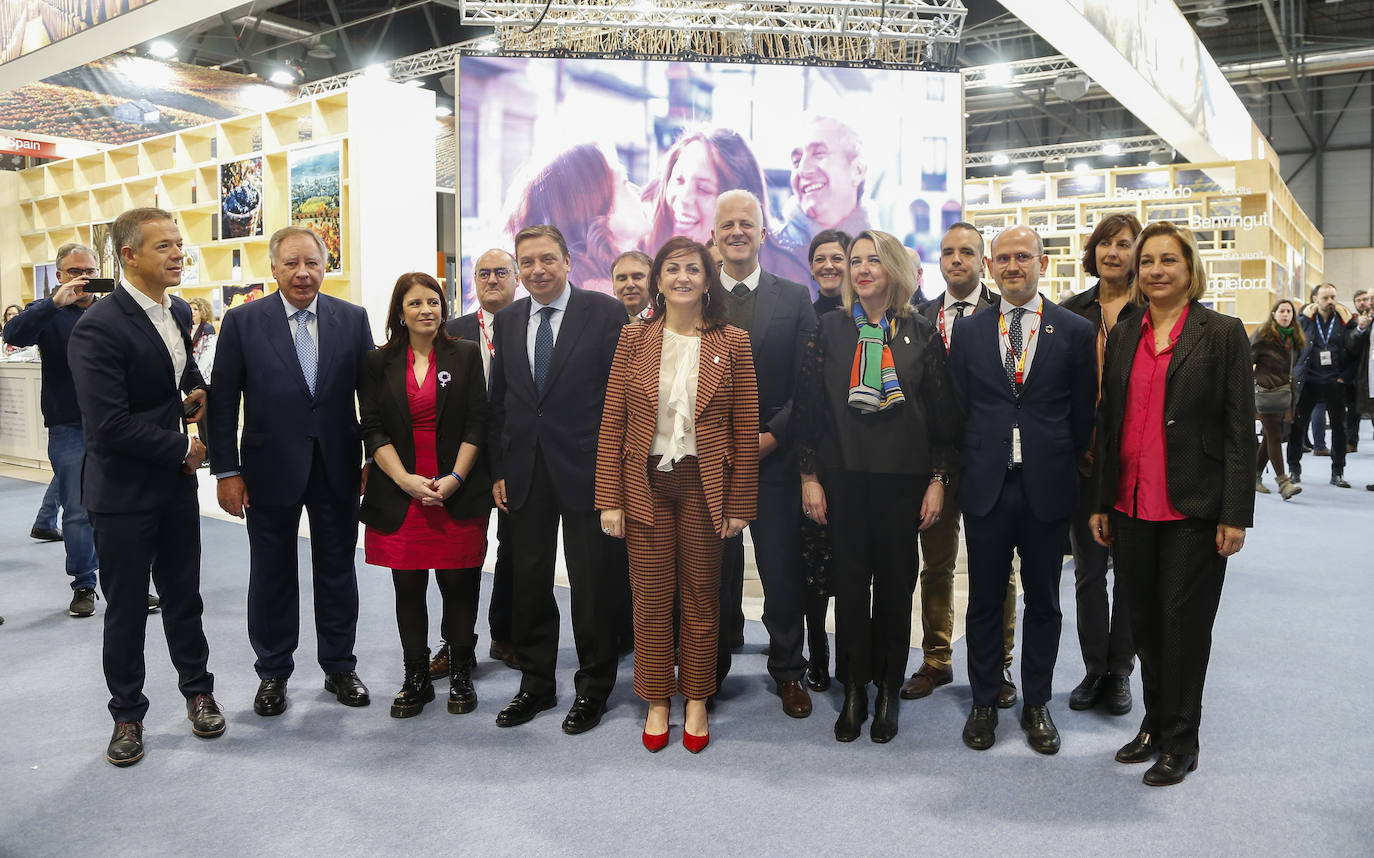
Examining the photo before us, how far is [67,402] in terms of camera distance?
479cm

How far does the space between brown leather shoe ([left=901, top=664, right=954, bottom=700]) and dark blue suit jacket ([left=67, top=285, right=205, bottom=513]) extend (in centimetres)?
244

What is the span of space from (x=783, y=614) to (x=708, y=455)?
68 centimetres

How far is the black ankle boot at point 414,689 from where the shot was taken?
10.3 feet

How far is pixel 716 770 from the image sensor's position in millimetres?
2752

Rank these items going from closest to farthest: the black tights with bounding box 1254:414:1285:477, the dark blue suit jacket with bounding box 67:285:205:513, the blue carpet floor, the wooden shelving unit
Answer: the blue carpet floor
the dark blue suit jacket with bounding box 67:285:205:513
the black tights with bounding box 1254:414:1285:477
the wooden shelving unit

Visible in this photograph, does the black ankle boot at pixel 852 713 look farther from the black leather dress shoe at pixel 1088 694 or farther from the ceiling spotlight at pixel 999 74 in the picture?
the ceiling spotlight at pixel 999 74

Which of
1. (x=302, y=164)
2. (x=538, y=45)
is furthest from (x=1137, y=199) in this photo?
(x=302, y=164)

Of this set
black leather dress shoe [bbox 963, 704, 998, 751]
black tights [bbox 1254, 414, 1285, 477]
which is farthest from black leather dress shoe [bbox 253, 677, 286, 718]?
black tights [bbox 1254, 414, 1285, 477]

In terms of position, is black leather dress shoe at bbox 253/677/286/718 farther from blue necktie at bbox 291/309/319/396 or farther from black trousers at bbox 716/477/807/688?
black trousers at bbox 716/477/807/688

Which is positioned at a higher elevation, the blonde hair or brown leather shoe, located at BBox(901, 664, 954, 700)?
the blonde hair

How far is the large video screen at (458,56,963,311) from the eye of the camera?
6559mm

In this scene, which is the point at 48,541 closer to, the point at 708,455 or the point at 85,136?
the point at 708,455

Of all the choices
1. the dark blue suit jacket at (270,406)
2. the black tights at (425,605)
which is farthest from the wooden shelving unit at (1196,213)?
the dark blue suit jacket at (270,406)

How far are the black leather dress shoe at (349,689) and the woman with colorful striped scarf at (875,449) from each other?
157 centimetres
